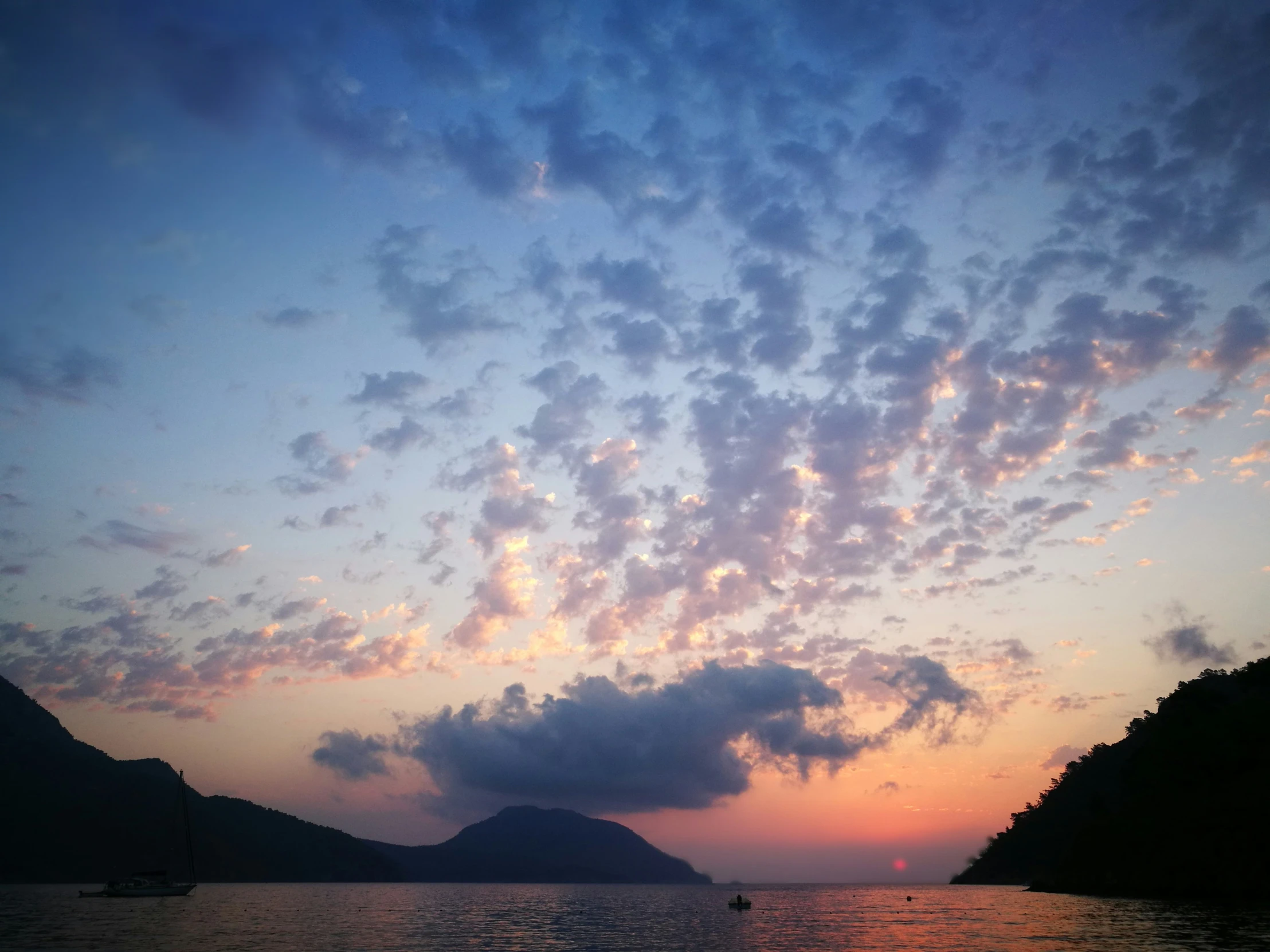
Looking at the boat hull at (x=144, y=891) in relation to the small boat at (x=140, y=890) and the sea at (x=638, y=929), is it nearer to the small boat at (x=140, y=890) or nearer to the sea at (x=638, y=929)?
the small boat at (x=140, y=890)

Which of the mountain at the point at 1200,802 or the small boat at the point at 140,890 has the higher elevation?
the mountain at the point at 1200,802

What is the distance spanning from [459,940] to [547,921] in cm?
4906

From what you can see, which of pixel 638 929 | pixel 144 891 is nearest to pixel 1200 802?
pixel 638 929

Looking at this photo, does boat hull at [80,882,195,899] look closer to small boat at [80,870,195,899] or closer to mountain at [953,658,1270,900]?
small boat at [80,870,195,899]

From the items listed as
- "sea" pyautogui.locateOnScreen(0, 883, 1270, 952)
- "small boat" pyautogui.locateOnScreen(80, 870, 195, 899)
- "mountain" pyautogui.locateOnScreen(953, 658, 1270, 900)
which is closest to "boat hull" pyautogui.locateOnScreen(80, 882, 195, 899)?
"small boat" pyautogui.locateOnScreen(80, 870, 195, 899)

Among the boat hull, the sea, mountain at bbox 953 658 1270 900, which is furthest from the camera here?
the boat hull

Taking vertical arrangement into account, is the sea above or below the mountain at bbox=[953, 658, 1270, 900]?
below

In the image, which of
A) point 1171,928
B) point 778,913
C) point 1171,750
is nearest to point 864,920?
point 778,913

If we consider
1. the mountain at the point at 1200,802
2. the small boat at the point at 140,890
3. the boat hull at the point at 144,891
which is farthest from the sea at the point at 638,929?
the mountain at the point at 1200,802

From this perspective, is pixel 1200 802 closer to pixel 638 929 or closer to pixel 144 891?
pixel 638 929

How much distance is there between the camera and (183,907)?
156 meters

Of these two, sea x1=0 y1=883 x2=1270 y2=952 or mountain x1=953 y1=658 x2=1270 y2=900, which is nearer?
sea x1=0 y1=883 x2=1270 y2=952

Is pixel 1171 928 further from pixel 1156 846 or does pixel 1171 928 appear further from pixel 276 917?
pixel 276 917

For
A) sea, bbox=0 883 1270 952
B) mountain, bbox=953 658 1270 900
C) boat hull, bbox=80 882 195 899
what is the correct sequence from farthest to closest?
Result: boat hull, bbox=80 882 195 899
mountain, bbox=953 658 1270 900
sea, bbox=0 883 1270 952
